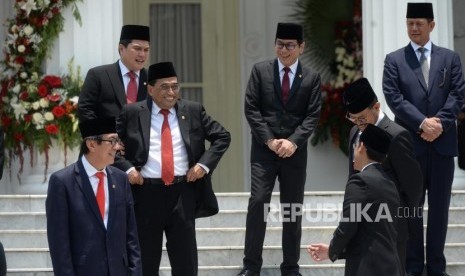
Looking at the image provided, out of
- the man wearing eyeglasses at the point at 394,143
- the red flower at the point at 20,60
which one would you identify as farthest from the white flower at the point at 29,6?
the man wearing eyeglasses at the point at 394,143

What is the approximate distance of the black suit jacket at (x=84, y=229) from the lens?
8.63 m

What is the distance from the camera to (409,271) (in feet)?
35.7

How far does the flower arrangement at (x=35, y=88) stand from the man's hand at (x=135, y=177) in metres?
3.25

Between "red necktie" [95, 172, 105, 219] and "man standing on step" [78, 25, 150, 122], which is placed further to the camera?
"man standing on step" [78, 25, 150, 122]

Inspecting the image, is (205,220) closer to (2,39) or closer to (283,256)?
(283,256)

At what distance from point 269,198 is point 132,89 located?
4.60ft

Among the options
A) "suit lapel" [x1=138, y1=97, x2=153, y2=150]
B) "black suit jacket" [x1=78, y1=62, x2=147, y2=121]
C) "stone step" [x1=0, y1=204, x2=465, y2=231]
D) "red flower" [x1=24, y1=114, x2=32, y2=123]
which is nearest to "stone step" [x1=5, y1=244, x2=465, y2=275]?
"stone step" [x1=0, y1=204, x2=465, y2=231]

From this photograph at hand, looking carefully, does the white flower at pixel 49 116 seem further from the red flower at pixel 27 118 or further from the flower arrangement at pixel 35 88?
the red flower at pixel 27 118

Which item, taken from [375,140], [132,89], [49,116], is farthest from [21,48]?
[375,140]

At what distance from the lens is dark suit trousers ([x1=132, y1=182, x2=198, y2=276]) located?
10.1 meters

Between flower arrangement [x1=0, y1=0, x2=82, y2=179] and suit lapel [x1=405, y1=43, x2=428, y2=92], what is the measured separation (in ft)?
11.5

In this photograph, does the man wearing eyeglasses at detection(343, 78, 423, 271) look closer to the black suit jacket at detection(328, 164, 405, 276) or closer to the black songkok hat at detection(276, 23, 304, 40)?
the black suit jacket at detection(328, 164, 405, 276)

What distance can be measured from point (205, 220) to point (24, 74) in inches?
101

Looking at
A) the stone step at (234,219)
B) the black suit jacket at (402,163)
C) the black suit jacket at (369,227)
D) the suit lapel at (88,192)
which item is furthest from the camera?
the stone step at (234,219)
